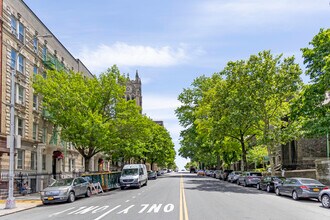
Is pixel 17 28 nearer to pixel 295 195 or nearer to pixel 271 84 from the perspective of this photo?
pixel 271 84

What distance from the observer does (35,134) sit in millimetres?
34406

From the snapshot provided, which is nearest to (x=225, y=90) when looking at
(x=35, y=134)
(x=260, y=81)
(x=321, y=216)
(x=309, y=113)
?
(x=260, y=81)

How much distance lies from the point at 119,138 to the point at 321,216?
22.6m

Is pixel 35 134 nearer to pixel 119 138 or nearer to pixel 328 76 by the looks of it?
pixel 119 138

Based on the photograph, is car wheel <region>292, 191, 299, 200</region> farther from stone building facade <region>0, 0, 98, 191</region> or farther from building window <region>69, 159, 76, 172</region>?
building window <region>69, 159, 76, 172</region>

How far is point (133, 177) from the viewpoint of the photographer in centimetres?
3422

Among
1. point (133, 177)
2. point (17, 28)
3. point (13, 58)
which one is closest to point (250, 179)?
point (133, 177)

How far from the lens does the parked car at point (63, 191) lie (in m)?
21.3

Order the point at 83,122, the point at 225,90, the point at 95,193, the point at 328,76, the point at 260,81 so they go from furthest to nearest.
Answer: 1. the point at 225,90
2. the point at 260,81
3. the point at 83,122
4. the point at 95,193
5. the point at 328,76

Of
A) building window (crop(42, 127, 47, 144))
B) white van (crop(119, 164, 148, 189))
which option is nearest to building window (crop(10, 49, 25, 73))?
building window (crop(42, 127, 47, 144))

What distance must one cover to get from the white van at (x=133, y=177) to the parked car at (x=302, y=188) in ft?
47.4

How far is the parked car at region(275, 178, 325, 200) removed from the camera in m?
21.0

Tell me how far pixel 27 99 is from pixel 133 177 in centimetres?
1183

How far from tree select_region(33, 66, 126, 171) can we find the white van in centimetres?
380
